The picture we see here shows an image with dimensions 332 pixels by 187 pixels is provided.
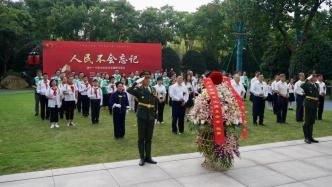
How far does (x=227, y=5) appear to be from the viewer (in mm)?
24953

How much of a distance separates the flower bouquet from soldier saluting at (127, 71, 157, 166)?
35.4 inches

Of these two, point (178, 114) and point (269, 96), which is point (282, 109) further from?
point (178, 114)

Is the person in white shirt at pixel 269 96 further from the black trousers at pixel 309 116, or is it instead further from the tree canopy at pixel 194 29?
the tree canopy at pixel 194 29

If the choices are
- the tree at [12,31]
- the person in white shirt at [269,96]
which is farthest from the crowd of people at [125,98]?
the tree at [12,31]

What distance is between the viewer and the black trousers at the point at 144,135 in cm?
739

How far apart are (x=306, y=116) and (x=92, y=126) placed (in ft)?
21.6

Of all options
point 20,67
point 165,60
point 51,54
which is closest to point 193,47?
point 165,60

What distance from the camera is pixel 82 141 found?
9633 millimetres

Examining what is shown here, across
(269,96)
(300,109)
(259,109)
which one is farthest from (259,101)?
(269,96)

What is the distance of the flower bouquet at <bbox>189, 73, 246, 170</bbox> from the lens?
6.87m

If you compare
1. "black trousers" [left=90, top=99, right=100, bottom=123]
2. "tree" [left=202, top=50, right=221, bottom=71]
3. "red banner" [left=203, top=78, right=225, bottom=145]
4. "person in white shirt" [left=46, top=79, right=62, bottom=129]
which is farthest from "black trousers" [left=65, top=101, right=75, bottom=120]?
"tree" [left=202, top=50, right=221, bottom=71]

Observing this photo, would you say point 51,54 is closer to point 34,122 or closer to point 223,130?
point 34,122

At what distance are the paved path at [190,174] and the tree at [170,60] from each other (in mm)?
23285

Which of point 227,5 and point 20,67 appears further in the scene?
point 20,67
